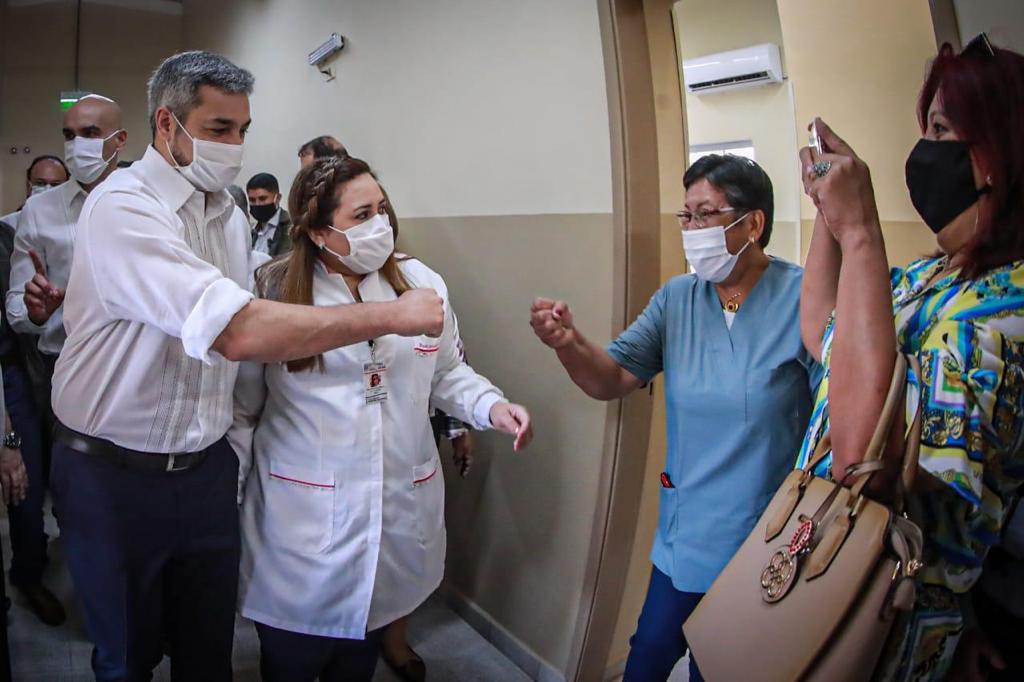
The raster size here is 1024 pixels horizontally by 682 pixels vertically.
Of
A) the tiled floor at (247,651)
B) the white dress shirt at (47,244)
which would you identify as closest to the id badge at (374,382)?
the tiled floor at (247,651)

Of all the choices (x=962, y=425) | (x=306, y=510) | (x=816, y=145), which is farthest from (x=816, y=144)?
(x=306, y=510)

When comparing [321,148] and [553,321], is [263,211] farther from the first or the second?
[553,321]

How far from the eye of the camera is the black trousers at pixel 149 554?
1320mm

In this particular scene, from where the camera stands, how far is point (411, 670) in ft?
7.01

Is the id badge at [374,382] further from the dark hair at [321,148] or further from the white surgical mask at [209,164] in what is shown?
the dark hair at [321,148]

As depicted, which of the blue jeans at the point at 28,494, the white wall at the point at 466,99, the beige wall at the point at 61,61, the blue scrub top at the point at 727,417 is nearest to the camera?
the blue scrub top at the point at 727,417

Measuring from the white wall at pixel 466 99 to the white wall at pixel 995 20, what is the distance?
35.8 inches

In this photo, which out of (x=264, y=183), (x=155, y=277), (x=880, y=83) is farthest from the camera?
(x=264, y=183)

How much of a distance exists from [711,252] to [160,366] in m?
1.22

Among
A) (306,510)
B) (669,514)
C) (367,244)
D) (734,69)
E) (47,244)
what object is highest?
(734,69)

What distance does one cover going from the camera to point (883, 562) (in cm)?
78

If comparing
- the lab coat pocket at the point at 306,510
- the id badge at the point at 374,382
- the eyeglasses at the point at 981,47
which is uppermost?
the eyeglasses at the point at 981,47

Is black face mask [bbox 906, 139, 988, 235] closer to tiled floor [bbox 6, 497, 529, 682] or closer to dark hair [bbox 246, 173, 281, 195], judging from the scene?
tiled floor [bbox 6, 497, 529, 682]

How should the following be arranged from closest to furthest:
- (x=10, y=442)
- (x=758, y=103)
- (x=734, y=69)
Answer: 1. (x=10, y=442)
2. (x=734, y=69)
3. (x=758, y=103)
